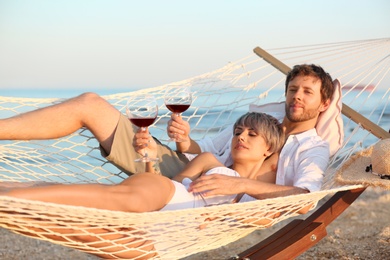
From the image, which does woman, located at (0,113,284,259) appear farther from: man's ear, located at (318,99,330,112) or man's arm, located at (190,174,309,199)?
man's ear, located at (318,99,330,112)

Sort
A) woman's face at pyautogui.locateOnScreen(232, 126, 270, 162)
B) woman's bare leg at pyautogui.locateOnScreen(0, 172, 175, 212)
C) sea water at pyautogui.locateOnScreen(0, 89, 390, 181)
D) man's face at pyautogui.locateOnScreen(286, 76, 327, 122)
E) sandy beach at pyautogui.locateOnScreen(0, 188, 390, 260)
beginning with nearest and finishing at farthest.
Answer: woman's bare leg at pyautogui.locateOnScreen(0, 172, 175, 212), woman's face at pyautogui.locateOnScreen(232, 126, 270, 162), man's face at pyautogui.locateOnScreen(286, 76, 327, 122), sandy beach at pyautogui.locateOnScreen(0, 188, 390, 260), sea water at pyautogui.locateOnScreen(0, 89, 390, 181)

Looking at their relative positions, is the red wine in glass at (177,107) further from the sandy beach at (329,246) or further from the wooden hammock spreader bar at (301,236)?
the sandy beach at (329,246)

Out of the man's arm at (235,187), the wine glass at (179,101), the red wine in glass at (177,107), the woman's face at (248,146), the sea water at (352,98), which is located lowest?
the sea water at (352,98)

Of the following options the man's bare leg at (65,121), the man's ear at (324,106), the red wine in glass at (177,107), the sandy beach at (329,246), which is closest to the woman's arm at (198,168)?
the red wine in glass at (177,107)

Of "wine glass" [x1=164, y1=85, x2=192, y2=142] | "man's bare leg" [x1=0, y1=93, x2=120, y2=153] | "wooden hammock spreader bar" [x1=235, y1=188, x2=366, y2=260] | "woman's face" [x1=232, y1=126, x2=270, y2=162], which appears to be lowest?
"wooden hammock spreader bar" [x1=235, y1=188, x2=366, y2=260]

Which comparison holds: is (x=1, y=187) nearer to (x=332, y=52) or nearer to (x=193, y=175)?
(x=193, y=175)

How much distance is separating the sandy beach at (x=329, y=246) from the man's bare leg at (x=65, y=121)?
166 cm

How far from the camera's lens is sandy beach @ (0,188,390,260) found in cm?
380

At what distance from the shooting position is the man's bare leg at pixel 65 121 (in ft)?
7.48

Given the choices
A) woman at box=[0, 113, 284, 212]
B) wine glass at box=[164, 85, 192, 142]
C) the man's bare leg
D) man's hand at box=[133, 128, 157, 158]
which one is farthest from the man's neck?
the man's bare leg

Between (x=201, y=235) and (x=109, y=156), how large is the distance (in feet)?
1.87

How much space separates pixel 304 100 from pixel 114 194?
1.06m

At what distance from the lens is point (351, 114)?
2893 mm

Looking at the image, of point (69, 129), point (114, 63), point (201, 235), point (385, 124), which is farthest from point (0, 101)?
point (385, 124)
